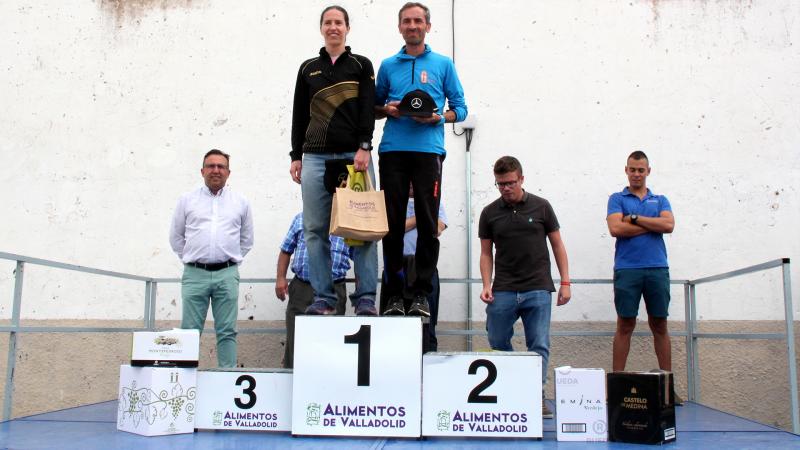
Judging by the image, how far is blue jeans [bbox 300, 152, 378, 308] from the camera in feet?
11.0

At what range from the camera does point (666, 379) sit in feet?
9.68

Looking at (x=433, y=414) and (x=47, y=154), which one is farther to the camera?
(x=47, y=154)

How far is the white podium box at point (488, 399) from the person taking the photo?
2918mm

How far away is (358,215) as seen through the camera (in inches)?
122

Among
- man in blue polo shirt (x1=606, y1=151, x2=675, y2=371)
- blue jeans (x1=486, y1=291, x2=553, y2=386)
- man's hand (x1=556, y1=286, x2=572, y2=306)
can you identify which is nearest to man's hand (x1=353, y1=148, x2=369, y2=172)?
blue jeans (x1=486, y1=291, x2=553, y2=386)

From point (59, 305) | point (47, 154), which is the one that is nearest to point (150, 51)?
point (47, 154)

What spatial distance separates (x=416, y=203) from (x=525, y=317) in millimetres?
954

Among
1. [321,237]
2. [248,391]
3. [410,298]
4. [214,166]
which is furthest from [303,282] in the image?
[248,391]

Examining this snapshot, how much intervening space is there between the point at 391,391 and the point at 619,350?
195 centimetres

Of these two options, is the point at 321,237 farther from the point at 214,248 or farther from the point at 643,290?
the point at 643,290

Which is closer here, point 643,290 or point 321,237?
point 321,237

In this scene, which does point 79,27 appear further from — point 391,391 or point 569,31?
point 391,391

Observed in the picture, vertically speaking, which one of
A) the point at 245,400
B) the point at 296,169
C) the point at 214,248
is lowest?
the point at 245,400

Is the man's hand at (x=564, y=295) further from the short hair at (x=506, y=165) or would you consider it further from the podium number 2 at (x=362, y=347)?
the podium number 2 at (x=362, y=347)
